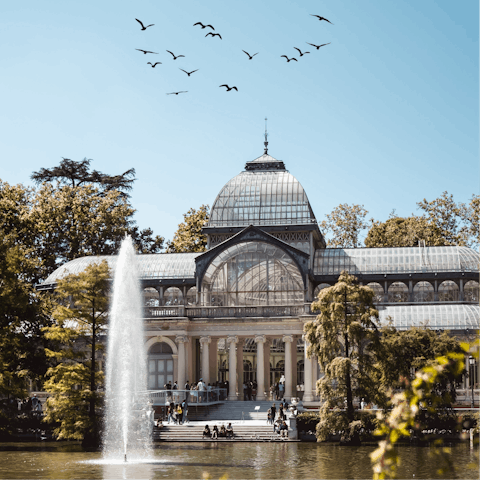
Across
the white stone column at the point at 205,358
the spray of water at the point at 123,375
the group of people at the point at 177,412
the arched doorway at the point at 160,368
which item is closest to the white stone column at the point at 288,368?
the white stone column at the point at 205,358

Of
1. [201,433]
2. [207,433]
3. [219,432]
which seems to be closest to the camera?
[207,433]

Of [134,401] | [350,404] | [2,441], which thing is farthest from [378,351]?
[2,441]

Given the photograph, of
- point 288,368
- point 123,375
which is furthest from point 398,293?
point 123,375

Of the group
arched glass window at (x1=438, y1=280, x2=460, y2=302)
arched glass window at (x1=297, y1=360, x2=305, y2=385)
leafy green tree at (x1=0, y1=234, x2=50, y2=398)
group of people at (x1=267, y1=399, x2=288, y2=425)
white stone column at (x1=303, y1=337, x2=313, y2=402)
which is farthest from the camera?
arched glass window at (x1=297, y1=360, x2=305, y2=385)

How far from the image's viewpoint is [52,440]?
163ft

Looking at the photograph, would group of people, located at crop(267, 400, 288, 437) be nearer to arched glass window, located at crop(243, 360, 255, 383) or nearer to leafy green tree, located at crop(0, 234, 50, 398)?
leafy green tree, located at crop(0, 234, 50, 398)

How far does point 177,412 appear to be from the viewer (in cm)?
5219

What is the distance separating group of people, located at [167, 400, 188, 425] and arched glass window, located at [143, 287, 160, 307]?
15.0 metres

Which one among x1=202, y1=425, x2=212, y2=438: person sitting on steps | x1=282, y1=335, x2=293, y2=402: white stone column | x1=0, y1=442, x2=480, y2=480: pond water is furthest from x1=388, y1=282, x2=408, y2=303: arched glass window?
x1=202, y1=425, x2=212, y2=438: person sitting on steps

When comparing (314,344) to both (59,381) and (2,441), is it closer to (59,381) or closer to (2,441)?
(59,381)

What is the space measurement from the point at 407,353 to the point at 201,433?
1348cm

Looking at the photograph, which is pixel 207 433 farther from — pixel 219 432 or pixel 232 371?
pixel 232 371

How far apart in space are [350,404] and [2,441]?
2116 cm

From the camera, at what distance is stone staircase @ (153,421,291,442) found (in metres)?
47.5
